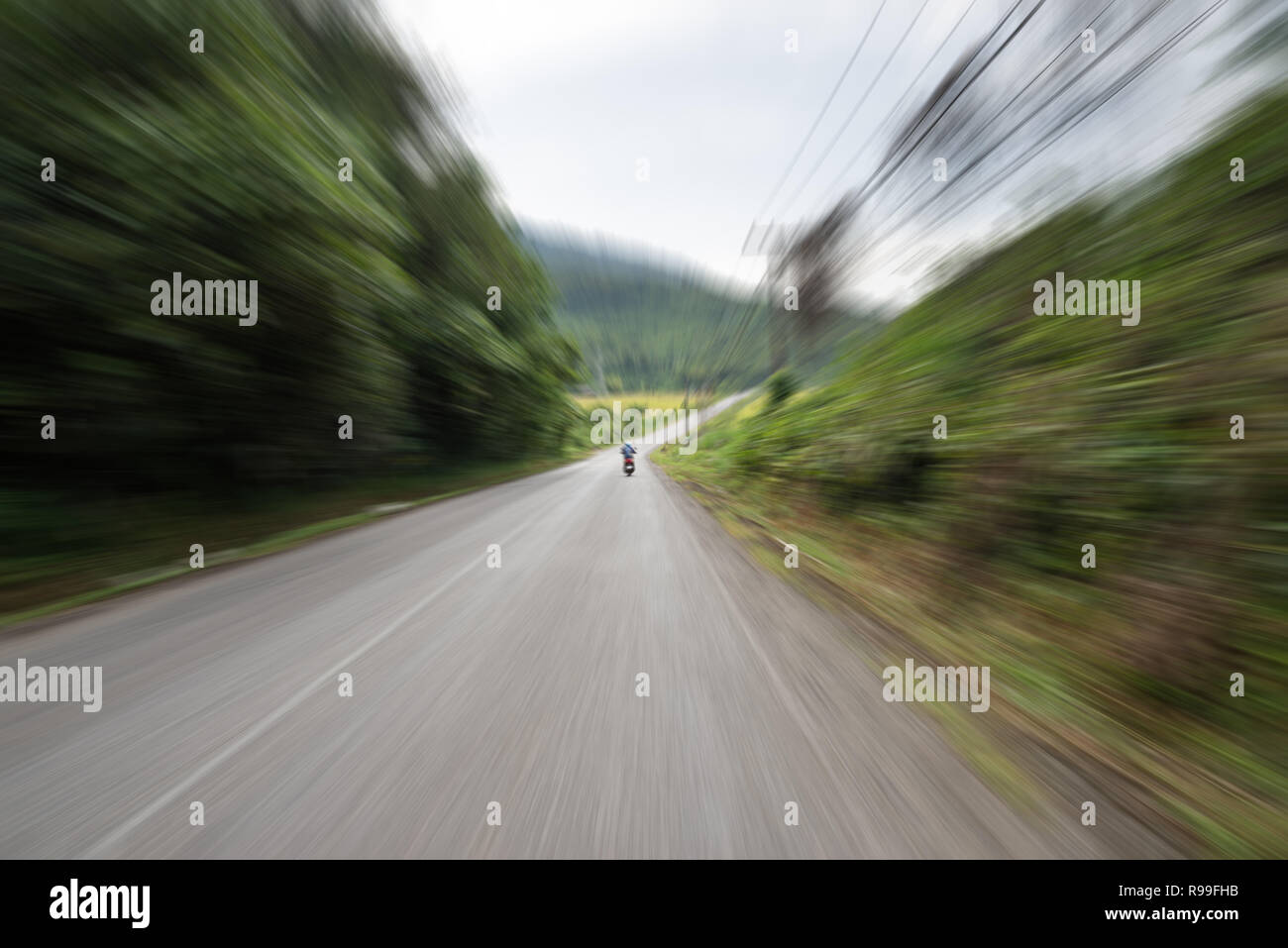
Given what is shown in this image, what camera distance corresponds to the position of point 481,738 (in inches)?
96.0

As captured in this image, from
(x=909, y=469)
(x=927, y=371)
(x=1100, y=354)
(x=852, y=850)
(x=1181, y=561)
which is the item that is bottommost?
(x=852, y=850)

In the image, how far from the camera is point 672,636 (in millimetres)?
3895

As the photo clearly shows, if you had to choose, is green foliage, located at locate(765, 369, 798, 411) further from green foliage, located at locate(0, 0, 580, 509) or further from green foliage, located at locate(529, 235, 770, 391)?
green foliage, located at locate(0, 0, 580, 509)

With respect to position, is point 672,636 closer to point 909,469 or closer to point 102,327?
point 909,469

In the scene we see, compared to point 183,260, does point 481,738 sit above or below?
below

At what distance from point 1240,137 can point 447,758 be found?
20.3ft

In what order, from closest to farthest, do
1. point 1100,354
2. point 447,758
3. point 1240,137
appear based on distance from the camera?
point 447,758
point 1240,137
point 1100,354

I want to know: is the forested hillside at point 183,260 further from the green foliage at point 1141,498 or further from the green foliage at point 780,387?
the green foliage at point 780,387

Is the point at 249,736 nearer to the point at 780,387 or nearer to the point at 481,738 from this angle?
the point at 481,738

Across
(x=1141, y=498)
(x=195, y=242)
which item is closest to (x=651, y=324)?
(x=195, y=242)

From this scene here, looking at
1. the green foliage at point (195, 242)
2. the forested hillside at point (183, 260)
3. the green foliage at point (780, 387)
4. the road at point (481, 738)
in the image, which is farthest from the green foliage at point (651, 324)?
the road at point (481, 738)

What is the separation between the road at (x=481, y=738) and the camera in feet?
5.97

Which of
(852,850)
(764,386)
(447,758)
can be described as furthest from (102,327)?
(764,386)

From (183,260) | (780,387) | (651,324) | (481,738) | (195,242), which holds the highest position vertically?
(651,324)
